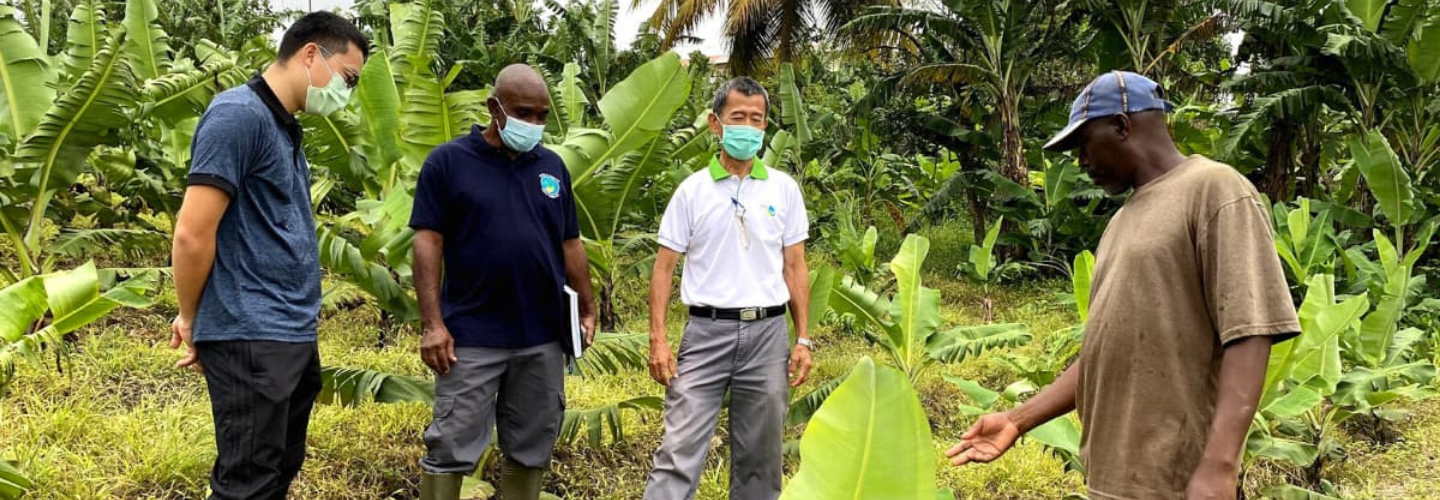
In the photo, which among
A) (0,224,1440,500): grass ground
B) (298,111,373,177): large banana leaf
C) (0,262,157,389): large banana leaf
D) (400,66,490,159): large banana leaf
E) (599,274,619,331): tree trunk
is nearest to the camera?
(0,262,157,389): large banana leaf

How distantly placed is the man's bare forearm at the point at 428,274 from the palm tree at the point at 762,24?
36.9 feet

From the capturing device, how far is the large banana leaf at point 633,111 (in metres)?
4.28

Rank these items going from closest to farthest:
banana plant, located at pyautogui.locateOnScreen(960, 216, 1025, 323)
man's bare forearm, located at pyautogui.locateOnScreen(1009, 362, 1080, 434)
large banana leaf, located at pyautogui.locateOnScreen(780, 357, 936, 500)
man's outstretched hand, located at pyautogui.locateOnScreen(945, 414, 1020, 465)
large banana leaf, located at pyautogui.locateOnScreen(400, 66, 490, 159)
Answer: large banana leaf, located at pyautogui.locateOnScreen(780, 357, 936, 500)
man's outstretched hand, located at pyautogui.locateOnScreen(945, 414, 1020, 465)
man's bare forearm, located at pyautogui.locateOnScreen(1009, 362, 1080, 434)
large banana leaf, located at pyautogui.locateOnScreen(400, 66, 490, 159)
banana plant, located at pyautogui.locateOnScreen(960, 216, 1025, 323)

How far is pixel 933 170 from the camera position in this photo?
11.2m

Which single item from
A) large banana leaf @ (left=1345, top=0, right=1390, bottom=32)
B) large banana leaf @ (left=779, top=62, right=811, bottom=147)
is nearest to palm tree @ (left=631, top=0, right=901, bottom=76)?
large banana leaf @ (left=779, top=62, right=811, bottom=147)

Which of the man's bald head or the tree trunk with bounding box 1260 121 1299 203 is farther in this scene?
the tree trunk with bounding box 1260 121 1299 203

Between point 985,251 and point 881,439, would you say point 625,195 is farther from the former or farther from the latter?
point 881,439

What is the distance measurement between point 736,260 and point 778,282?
0.60 feet

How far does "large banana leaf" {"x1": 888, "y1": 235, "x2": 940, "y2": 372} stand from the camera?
423cm

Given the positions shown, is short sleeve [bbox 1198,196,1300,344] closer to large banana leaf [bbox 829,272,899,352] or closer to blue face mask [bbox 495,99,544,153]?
blue face mask [bbox 495,99,544,153]

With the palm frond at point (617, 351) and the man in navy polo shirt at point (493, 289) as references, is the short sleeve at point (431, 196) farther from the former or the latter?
the palm frond at point (617, 351)

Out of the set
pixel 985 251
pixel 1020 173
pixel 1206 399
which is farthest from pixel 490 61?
pixel 1206 399

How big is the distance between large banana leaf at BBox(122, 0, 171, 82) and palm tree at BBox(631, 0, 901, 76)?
30.9 feet

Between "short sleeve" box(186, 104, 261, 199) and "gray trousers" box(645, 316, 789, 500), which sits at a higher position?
"short sleeve" box(186, 104, 261, 199)
